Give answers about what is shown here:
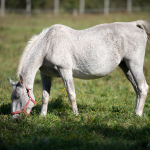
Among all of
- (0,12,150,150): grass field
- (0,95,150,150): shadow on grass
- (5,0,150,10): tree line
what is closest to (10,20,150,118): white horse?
(0,12,150,150): grass field

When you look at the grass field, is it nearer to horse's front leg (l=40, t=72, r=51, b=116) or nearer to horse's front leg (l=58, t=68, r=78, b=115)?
horse's front leg (l=40, t=72, r=51, b=116)

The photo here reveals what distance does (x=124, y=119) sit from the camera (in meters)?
4.44

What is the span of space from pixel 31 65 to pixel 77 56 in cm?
101

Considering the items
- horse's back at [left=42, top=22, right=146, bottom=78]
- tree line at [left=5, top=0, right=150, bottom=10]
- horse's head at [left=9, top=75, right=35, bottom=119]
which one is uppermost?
tree line at [left=5, top=0, right=150, bottom=10]

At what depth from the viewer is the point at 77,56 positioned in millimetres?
4523

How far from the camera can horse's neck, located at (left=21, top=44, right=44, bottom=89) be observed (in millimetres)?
4324

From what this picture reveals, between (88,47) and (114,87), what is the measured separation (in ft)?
9.15

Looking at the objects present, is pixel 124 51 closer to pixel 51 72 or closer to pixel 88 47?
pixel 88 47

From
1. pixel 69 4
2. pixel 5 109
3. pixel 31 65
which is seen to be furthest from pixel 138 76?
pixel 69 4

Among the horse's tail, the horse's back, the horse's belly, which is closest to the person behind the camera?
the horse's back

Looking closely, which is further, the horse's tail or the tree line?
the tree line

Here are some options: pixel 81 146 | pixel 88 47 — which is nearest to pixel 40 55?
pixel 88 47

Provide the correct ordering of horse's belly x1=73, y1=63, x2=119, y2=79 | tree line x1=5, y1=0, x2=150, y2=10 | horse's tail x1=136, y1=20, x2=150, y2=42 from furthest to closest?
1. tree line x1=5, y1=0, x2=150, y2=10
2. horse's tail x1=136, y1=20, x2=150, y2=42
3. horse's belly x1=73, y1=63, x2=119, y2=79

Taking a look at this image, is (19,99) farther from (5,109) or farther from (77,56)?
(77,56)
